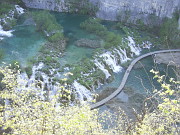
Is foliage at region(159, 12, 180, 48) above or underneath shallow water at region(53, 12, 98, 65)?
above

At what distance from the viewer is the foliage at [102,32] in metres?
23.0

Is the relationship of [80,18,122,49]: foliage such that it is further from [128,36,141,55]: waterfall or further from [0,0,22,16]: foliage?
[0,0,22,16]: foliage

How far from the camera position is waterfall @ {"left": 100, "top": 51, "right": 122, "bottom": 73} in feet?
68.1

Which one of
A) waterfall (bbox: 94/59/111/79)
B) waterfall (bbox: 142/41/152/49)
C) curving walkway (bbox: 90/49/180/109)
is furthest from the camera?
waterfall (bbox: 142/41/152/49)

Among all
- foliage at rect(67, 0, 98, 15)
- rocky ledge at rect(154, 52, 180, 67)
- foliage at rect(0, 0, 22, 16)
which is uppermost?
foliage at rect(67, 0, 98, 15)

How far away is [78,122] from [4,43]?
17.4 metres

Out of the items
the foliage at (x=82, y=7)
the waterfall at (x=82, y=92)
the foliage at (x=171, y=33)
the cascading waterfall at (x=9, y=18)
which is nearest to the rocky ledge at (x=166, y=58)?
the foliage at (x=171, y=33)

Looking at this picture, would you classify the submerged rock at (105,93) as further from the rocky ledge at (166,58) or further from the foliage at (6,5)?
the foliage at (6,5)

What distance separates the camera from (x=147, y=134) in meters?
6.30

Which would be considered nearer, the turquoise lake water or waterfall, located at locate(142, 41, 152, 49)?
the turquoise lake water

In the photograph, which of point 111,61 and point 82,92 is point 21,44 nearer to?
point 111,61

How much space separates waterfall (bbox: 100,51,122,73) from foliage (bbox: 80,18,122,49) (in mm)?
1209

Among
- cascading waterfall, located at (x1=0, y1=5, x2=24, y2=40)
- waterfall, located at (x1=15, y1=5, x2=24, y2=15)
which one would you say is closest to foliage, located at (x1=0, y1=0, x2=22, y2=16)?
cascading waterfall, located at (x1=0, y1=5, x2=24, y2=40)

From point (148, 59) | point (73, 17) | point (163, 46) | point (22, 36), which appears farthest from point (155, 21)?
point (22, 36)
